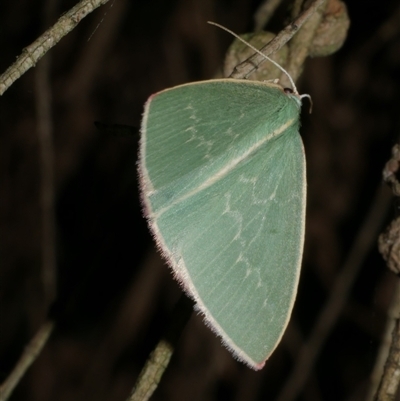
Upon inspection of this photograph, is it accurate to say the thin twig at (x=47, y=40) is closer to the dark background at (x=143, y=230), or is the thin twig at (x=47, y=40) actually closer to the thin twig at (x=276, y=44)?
the thin twig at (x=276, y=44)

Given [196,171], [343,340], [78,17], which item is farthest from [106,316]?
[78,17]

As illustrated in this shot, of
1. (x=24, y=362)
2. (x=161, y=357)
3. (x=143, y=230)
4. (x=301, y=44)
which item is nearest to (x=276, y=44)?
(x=301, y=44)

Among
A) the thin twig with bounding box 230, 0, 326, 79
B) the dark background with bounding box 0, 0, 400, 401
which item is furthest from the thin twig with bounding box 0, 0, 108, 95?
the dark background with bounding box 0, 0, 400, 401

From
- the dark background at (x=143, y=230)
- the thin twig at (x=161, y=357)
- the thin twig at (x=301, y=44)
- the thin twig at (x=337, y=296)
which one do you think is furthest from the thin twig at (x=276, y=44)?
the dark background at (x=143, y=230)

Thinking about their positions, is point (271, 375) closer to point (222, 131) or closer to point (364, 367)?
point (364, 367)

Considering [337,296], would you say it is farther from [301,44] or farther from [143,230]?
[301,44]
